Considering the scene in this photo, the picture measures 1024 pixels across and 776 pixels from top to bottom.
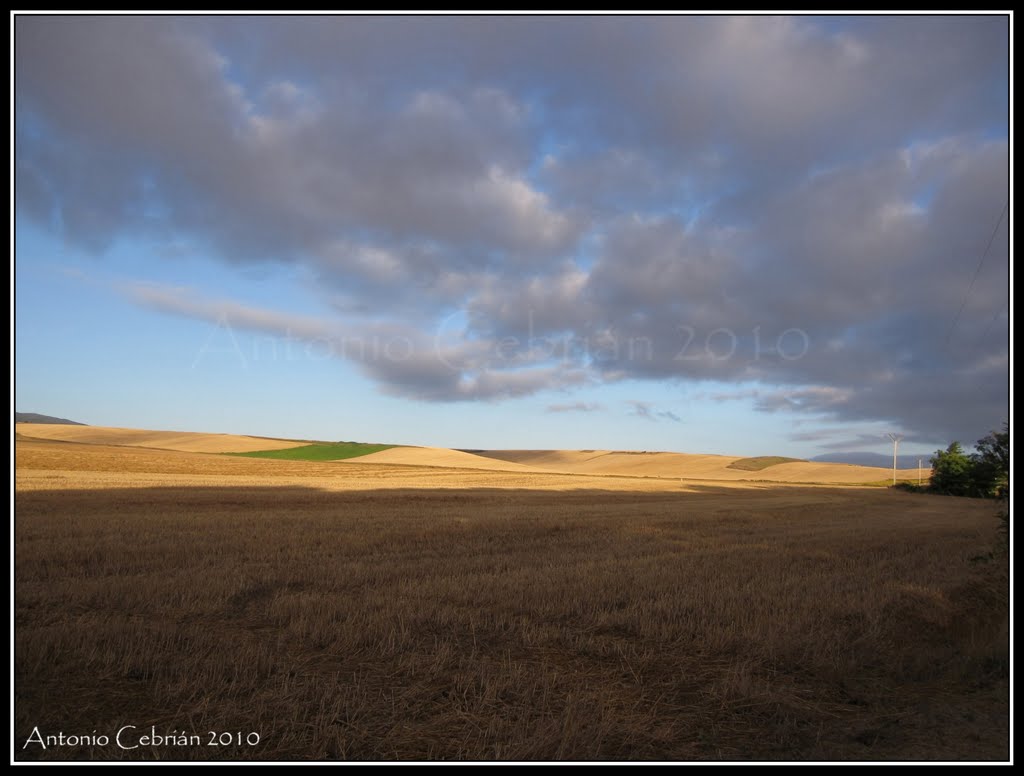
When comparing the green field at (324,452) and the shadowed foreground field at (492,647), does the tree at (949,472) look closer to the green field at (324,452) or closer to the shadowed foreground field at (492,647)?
the shadowed foreground field at (492,647)

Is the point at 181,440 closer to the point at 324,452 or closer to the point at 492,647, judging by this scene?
the point at 324,452

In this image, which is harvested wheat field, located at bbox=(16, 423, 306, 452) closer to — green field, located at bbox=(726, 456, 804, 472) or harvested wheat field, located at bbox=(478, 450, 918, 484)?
harvested wheat field, located at bbox=(478, 450, 918, 484)

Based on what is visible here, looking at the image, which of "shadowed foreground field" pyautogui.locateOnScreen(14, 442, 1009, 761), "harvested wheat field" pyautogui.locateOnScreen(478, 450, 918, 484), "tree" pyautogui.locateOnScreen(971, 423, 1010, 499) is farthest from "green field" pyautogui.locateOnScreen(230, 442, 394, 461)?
"tree" pyautogui.locateOnScreen(971, 423, 1010, 499)

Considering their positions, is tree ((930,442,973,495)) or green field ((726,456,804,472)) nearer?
tree ((930,442,973,495))

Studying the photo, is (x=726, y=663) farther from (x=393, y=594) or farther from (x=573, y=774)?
(x=393, y=594)

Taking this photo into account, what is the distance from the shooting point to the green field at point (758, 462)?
376ft

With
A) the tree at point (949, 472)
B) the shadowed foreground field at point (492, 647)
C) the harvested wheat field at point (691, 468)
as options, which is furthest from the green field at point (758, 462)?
the shadowed foreground field at point (492, 647)

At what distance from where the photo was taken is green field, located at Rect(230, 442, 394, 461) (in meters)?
89.6

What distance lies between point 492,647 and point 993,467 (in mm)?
7192

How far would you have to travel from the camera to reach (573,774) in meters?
4.24

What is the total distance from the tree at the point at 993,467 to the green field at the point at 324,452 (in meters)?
85.7

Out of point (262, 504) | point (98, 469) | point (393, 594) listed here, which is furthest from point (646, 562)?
point (98, 469)

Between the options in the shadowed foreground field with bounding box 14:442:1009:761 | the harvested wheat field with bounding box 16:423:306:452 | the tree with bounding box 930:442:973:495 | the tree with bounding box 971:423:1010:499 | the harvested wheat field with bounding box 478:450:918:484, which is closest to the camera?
the shadowed foreground field with bounding box 14:442:1009:761

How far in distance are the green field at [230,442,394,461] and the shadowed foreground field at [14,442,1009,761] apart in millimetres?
77207
